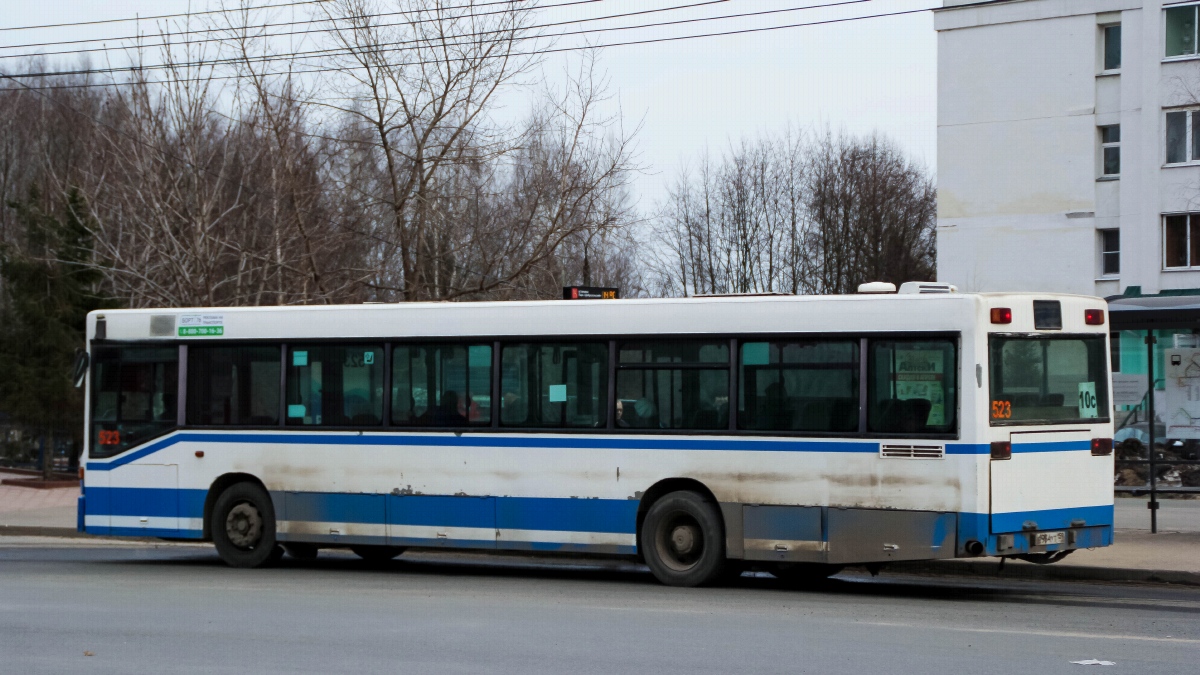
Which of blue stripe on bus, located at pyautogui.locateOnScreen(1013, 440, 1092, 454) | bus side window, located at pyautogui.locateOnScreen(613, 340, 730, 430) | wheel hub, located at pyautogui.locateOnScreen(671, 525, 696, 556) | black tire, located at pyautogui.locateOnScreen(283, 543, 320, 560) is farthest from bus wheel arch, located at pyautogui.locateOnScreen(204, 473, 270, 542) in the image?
blue stripe on bus, located at pyautogui.locateOnScreen(1013, 440, 1092, 454)

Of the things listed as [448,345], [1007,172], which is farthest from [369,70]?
[1007,172]

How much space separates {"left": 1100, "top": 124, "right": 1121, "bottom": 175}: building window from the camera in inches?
1699

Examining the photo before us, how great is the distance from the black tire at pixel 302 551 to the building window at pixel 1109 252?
32.3 m

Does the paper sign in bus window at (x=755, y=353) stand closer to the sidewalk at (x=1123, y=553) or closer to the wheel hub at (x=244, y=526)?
the sidewalk at (x=1123, y=553)

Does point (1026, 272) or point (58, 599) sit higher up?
point (1026, 272)

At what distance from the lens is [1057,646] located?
927cm

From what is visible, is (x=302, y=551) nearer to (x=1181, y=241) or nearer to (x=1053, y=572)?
(x=1053, y=572)

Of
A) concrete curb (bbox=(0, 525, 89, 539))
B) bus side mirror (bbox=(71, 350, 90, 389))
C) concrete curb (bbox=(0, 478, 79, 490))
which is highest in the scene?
bus side mirror (bbox=(71, 350, 90, 389))

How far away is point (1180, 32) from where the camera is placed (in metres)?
42.0

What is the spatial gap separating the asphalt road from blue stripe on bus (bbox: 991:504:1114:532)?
63 cm

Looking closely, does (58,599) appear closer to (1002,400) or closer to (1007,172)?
(1002,400)

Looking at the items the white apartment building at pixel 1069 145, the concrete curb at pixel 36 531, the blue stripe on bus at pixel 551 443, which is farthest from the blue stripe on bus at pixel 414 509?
the white apartment building at pixel 1069 145

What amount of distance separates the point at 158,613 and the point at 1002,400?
6.91 m

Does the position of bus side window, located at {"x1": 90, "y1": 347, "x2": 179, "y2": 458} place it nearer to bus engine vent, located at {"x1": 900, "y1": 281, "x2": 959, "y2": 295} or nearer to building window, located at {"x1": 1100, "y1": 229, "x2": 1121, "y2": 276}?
bus engine vent, located at {"x1": 900, "y1": 281, "x2": 959, "y2": 295}
